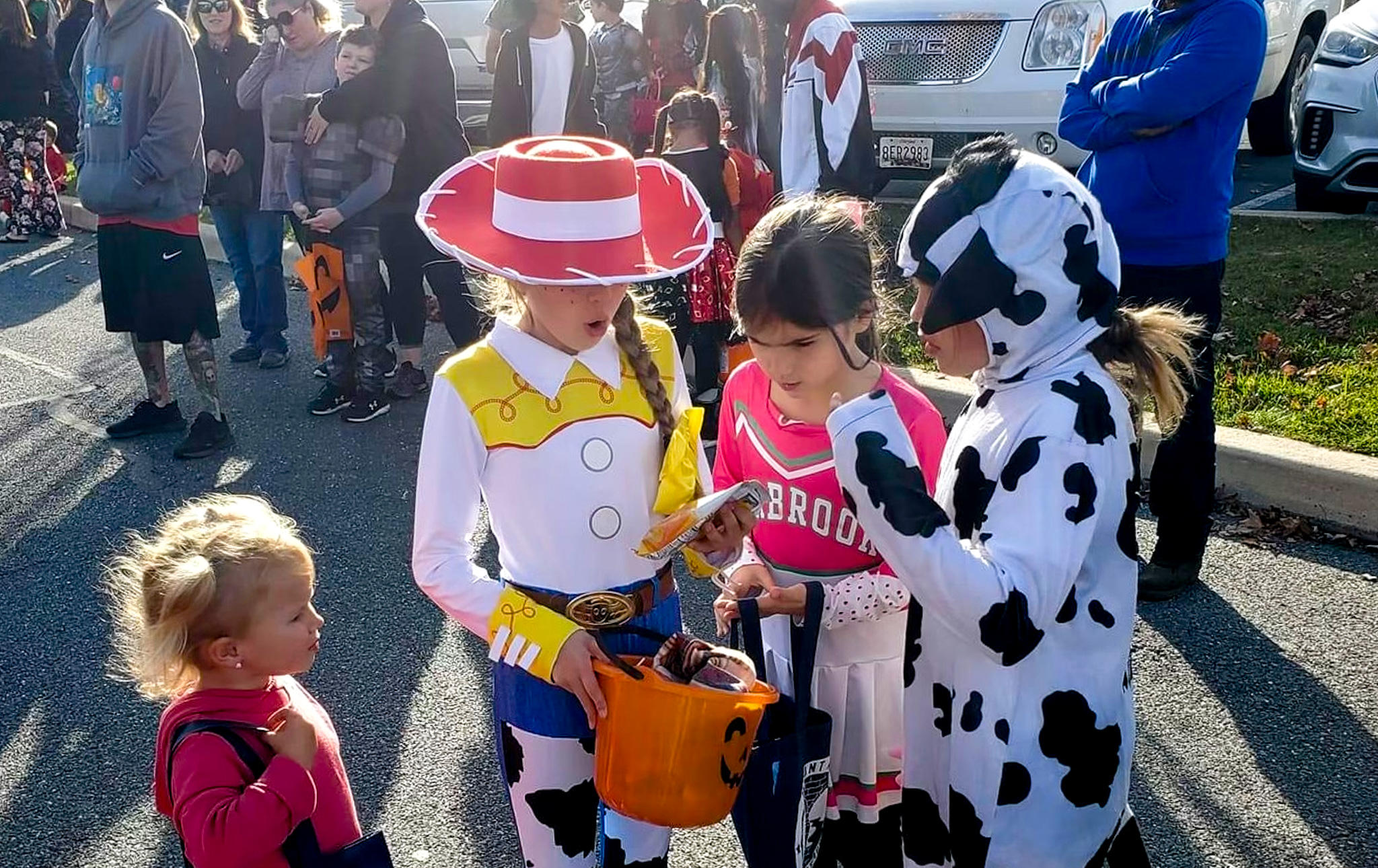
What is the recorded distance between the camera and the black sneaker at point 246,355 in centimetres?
739

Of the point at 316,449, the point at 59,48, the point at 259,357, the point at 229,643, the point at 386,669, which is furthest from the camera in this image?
the point at 59,48

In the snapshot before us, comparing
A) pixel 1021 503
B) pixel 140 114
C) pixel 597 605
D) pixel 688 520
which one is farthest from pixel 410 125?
pixel 1021 503

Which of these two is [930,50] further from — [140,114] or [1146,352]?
[1146,352]

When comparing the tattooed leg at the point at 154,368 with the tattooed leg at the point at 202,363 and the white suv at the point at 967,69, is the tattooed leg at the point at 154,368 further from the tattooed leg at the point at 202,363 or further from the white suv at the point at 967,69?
the white suv at the point at 967,69

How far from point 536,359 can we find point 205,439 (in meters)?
4.28

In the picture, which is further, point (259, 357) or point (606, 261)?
point (259, 357)

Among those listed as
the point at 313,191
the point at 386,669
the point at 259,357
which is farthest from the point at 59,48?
the point at 386,669

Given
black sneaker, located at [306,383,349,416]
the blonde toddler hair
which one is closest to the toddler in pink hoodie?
the blonde toddler hair

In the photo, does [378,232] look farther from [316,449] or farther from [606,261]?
[606,261]

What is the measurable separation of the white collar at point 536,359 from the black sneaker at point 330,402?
445 cm

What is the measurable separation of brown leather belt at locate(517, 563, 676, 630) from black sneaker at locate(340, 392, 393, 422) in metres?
4.33

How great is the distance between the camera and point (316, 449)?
19.6 feet

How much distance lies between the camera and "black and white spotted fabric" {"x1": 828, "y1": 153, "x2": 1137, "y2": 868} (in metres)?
1.76

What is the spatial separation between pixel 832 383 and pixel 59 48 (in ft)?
36.7
